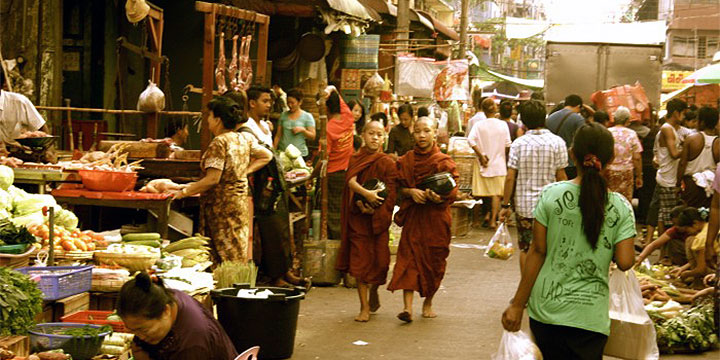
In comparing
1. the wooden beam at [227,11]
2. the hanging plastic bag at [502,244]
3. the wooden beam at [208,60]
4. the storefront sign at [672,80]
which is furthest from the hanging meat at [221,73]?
the storefront sign at [672,80]

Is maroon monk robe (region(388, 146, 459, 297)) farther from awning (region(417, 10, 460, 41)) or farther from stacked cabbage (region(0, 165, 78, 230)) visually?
awning (region(417, 10, 460, 41))

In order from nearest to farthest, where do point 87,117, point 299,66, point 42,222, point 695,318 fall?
point 42,222 → point 695,318 → point 87,117 → point 299,66

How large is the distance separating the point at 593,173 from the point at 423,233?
462cm

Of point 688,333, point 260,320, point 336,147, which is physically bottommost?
point 688,333

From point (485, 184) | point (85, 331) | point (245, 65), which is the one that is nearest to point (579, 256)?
point (85, 331)

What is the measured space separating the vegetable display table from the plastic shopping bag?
4.45m

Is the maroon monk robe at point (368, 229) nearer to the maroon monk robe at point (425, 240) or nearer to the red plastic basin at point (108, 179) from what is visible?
the maroon monk robe at point (425, 240)

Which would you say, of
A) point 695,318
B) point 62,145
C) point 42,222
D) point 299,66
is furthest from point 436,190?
point 299,66

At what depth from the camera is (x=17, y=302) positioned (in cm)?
608

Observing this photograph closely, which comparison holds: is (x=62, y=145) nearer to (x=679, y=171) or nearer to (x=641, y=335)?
(x=679, y=171)

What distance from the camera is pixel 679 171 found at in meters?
13.4

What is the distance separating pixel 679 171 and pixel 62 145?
857 cm

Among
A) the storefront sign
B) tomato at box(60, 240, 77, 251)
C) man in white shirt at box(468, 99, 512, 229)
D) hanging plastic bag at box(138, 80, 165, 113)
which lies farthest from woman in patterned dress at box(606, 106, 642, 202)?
the storefront sign

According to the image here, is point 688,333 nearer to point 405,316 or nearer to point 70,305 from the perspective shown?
point 405,316
